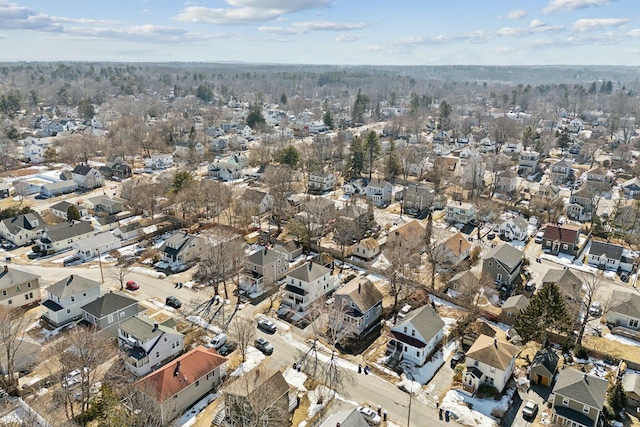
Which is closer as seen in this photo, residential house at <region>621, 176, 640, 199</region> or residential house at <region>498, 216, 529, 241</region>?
residential house at <region>498, 216, 529, 241</region>

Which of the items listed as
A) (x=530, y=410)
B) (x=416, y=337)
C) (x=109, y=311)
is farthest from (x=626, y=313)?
(x=109, y=311)

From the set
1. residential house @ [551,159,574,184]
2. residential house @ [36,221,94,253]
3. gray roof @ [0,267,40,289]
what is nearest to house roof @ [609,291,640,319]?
residential house @ [551,159,574,184]

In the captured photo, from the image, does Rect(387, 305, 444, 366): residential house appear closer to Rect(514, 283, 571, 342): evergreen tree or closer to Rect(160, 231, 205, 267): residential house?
Rect(514, 283, 571, 342): evergreen tree

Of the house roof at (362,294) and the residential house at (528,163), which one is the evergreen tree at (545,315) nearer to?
the house roof at (362,294)

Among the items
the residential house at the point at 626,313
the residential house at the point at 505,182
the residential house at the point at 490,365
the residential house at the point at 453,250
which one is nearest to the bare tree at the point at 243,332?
the residential house at the point at 490,365

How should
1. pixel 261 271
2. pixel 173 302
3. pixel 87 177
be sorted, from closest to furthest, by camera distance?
pixel 173 302
pixel 261 271
pixel 87 177

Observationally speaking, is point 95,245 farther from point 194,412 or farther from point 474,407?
point 474,407
